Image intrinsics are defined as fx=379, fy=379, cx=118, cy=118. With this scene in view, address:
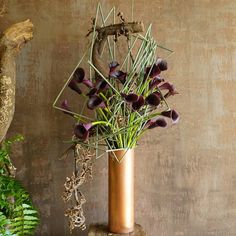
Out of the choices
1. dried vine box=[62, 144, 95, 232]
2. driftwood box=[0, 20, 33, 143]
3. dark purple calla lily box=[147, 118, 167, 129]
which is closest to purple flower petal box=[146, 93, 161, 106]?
dark purple calla lily box=[147, 118, 167, 129]

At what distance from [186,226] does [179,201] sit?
114 mm

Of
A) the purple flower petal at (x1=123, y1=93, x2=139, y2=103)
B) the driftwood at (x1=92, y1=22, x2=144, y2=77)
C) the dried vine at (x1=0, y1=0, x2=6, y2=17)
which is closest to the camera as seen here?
the purple flower petal at (x1=123, y1=93, x2=139, y2=103)

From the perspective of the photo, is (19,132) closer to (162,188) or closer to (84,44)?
(84,44)

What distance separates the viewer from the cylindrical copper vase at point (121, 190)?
4.47ft

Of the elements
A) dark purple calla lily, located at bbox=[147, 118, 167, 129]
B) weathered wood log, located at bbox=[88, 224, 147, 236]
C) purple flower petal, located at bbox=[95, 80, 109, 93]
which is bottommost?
weathered wood log, located at bbox=[88, 224, 147, 236]

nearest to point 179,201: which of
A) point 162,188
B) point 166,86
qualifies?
point 162,188

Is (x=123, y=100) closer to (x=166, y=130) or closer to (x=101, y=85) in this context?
(x=101, y=85)

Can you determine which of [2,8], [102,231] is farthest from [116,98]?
[2,8]

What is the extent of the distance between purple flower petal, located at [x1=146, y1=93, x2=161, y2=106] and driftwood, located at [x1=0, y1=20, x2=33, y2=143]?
0.49 metres

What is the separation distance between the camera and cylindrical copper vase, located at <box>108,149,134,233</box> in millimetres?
1363

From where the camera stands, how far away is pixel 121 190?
1.37 metres

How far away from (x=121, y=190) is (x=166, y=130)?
14.5 inches

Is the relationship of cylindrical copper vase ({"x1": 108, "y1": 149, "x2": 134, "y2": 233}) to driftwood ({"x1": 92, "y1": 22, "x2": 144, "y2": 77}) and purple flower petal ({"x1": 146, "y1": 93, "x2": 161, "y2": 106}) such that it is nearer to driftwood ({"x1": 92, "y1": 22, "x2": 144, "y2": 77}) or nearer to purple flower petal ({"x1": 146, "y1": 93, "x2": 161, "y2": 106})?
purple flower petal ({"x1": 146, "y1": 93, "x2": 161, "y2": 106})

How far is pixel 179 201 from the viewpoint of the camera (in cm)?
162
